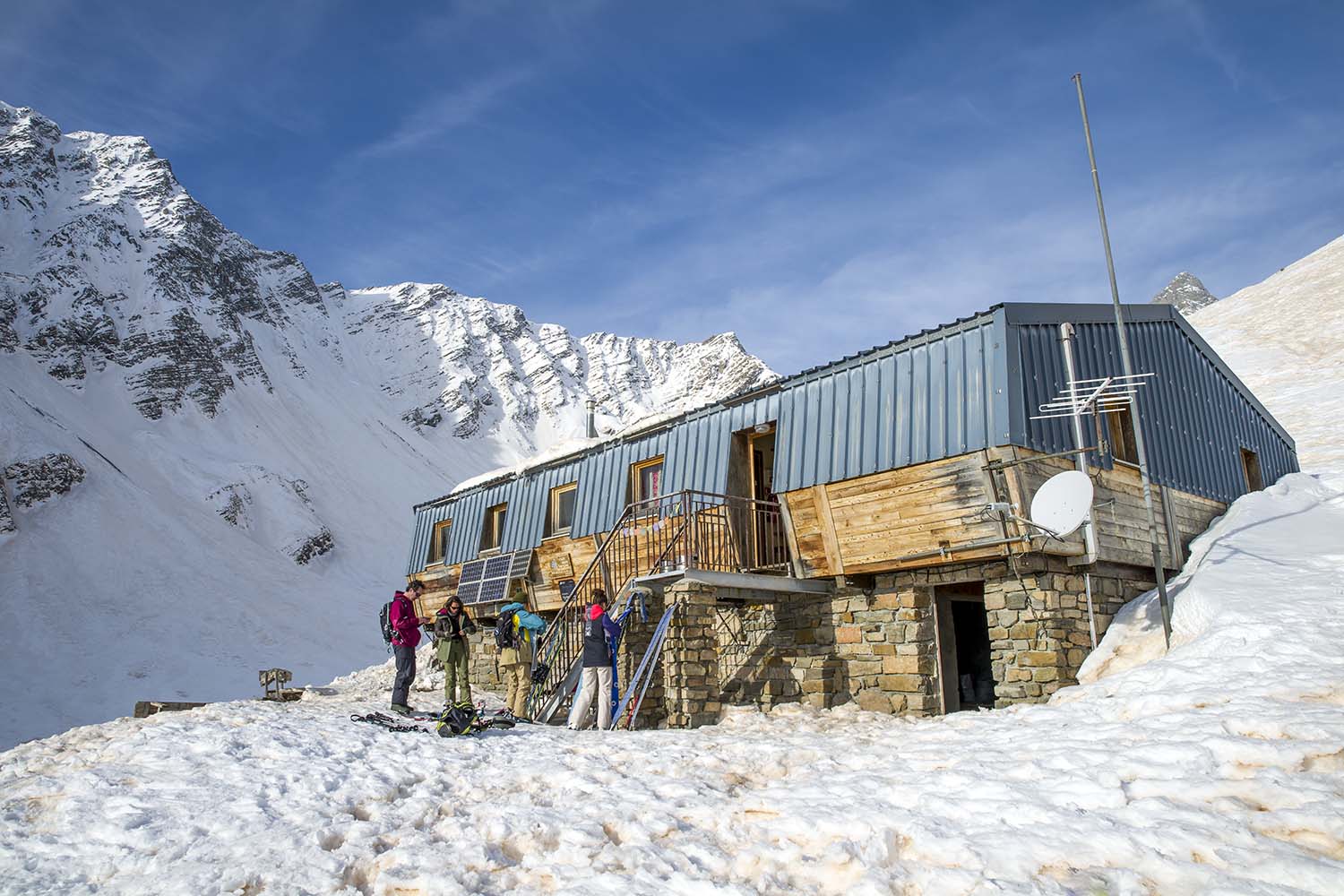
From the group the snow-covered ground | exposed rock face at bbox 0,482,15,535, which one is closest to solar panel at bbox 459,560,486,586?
the snow-covered ground

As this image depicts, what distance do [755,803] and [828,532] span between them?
7577mm

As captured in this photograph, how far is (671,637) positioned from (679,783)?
567cm

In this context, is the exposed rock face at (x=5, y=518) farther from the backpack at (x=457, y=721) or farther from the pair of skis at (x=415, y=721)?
the backpack at (x=457, y=721)

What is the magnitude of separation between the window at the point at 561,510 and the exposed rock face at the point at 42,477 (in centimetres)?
4223

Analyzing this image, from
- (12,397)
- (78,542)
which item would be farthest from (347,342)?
(78,542)

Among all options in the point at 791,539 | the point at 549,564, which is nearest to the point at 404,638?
the point at 791,539

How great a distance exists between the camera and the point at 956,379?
1278 centimetres

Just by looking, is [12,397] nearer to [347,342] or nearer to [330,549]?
[330,549]

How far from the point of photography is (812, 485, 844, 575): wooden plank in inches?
546

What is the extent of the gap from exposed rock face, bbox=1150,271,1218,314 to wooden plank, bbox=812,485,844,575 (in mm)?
119858

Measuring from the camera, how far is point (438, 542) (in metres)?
24.8

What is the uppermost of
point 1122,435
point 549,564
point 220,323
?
point 220,323

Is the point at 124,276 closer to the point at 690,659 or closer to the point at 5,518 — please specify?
the point at 5,518

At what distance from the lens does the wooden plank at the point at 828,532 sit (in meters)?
13.9
